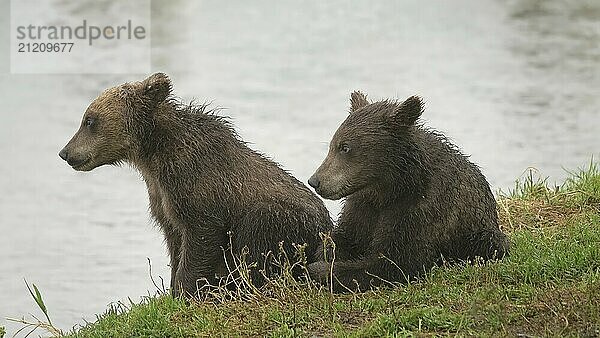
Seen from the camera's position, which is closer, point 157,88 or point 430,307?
point 430,307

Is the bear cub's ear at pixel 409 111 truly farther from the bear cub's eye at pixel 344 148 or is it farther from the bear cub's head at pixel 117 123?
the bear cub's head at pixel 117 123

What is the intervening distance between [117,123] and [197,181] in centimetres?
69

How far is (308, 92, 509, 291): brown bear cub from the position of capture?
8109mm

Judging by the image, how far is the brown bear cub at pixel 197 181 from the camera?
8445mm

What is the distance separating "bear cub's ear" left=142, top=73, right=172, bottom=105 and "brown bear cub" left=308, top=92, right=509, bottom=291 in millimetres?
1269

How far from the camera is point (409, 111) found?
808 cm

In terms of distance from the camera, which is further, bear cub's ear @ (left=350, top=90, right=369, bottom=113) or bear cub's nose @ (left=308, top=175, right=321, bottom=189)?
bear cub's ear @ (left=350, top=90, right=369, bottom=113)

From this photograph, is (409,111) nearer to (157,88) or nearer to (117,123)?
(157,88)

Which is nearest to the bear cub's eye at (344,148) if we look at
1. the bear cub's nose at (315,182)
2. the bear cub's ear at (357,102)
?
the bear cub's nose at (315,182)

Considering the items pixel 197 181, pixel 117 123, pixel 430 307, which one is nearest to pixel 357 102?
pixel 197 181

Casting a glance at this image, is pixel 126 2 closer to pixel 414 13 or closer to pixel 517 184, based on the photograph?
pixel 414 13

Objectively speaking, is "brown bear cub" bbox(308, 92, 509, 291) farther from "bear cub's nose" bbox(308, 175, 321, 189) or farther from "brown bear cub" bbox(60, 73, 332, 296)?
"brown bear cub" bbox(60, 73, 332, 296)

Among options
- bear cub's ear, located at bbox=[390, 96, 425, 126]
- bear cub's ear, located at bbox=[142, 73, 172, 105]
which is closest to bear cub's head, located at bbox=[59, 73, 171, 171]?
bear cub's ear, located at bbox=[142, 73, 172, 105]

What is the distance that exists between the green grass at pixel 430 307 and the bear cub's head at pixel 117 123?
1.05m
